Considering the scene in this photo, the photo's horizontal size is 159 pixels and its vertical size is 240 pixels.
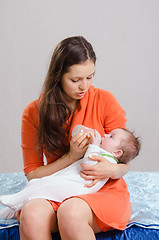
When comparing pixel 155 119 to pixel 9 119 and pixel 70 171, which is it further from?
pixel 70 171

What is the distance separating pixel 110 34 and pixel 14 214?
7.99ft

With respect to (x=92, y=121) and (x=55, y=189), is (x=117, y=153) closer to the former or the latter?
(x=92, y=121)

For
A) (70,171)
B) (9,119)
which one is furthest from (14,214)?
(9,119)

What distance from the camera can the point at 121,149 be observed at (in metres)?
1.92

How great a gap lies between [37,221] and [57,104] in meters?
0.70

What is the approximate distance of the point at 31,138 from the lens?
6.96 ft

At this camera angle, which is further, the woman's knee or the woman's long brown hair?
the woman's long brown hair

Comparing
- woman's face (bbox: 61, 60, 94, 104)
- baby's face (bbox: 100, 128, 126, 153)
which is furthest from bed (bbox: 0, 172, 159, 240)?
woman's face (bbox: 61, 60, 94, 104)

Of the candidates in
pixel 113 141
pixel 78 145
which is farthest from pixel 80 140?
pixel 113 141

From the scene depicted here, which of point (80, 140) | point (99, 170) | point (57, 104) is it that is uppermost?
point (57, 104)

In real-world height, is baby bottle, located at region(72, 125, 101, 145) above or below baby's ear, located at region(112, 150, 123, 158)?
above

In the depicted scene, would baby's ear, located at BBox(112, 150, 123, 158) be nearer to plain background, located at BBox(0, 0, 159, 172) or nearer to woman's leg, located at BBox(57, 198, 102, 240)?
woman's leg, located at BBox(57, 198, 102, 240)

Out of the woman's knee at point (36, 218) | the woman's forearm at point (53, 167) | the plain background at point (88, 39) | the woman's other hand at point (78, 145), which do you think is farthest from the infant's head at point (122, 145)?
the plain background at point (88, 39)

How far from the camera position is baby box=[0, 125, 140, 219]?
68.7 inches
